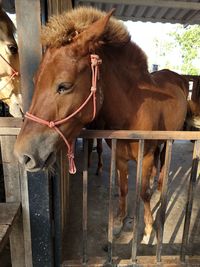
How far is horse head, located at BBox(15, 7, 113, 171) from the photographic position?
1.17 m

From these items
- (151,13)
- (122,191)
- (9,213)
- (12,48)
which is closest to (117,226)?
(122,191)

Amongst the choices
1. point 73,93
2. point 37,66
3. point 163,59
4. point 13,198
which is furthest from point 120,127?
point 163,59

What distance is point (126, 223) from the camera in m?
2.42

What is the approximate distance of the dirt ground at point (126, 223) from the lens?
6.78 ft

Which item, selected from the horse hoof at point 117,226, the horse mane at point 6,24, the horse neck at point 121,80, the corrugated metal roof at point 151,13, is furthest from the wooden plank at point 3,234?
the corrugated metal roof at point 151,13

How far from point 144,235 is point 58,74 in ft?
5.68

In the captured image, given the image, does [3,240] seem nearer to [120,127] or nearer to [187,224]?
[120,127]

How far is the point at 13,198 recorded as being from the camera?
149 centimetres

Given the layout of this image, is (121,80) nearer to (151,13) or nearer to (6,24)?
(6,24)

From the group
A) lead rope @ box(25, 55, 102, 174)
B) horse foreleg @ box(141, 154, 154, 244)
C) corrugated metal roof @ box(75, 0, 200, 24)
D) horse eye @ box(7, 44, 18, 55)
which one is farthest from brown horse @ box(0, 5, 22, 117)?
corrugated metal roof @ box(75, 0, 200, 24)

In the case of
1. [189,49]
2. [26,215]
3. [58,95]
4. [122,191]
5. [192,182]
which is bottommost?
[122,191]

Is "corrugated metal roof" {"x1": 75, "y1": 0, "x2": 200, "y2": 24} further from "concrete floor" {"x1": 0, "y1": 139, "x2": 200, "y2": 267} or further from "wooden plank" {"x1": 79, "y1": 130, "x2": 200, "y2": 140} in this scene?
"wooden plank" {"x1": 79, "y1": 130, "x2": 200, "y2": 140}

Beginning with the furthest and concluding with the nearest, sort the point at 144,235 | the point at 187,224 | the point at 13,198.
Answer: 1. the point at 144,235
2. the point at 187,224
3. the point at 13,198

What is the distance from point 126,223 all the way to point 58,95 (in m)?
1.72
